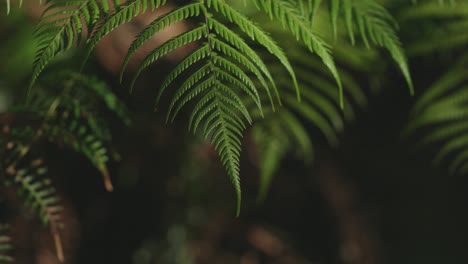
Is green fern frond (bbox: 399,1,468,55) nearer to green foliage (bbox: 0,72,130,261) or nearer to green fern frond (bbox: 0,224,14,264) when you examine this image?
green foliage (bbox: 0,72,130,261)

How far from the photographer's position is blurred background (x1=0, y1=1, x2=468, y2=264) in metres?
1.74

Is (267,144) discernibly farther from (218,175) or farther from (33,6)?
(33,6)

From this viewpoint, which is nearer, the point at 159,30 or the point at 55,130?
the point at 159,30

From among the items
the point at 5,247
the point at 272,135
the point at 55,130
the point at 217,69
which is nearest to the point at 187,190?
the point at 272,135

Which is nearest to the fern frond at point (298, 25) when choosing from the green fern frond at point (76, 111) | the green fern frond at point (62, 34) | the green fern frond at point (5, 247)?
the green fern frond at point (62, 34)

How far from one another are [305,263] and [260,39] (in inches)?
55.6

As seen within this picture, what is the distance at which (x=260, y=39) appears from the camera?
0.83 metres

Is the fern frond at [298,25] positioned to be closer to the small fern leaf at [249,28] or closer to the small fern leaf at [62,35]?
the small fern leaf at [249,28]

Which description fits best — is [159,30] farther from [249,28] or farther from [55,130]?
[55,130]

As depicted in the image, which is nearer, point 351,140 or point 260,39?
point 260,39

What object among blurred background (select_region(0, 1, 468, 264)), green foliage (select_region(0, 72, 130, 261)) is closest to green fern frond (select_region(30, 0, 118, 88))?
green foliage (select_region(0, 72, 130, 261))

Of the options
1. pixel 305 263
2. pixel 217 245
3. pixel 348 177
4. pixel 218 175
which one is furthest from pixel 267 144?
pixel 348 177

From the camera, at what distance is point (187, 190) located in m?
1.90

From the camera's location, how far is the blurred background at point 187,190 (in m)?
1.74
